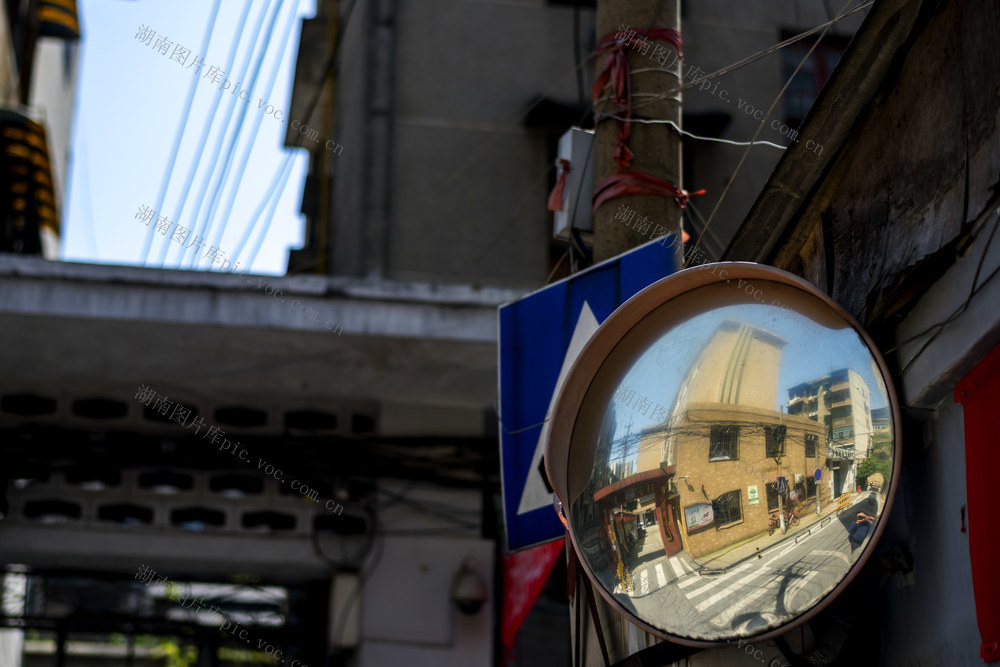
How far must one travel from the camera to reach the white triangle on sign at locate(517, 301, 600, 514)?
171 inches

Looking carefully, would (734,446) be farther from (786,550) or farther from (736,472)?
(786,550)

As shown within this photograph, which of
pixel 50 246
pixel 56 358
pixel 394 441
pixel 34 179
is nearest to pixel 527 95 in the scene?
pixel 394 441

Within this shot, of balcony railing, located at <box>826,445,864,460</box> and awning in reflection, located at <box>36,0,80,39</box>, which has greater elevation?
awning in reflection, located at <box>36,0,80,39</box>

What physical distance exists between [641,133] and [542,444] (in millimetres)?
1323

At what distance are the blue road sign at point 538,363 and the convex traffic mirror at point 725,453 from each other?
74 cm

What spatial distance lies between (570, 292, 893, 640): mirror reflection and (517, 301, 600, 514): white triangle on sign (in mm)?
830

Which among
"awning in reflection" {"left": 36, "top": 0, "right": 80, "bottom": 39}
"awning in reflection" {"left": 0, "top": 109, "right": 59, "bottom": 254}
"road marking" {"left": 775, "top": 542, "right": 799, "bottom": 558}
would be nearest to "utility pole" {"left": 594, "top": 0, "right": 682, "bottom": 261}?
"road marking" {"left": 775, "top": 542, "right": 799, "bottom": 558}

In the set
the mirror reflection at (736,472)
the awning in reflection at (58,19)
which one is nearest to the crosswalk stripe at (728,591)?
the mirror reflection at (736,472)

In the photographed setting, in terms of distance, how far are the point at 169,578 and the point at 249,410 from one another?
1.66 m

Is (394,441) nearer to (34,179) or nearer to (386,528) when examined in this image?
(386,528)

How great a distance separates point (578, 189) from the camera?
494 centimetres

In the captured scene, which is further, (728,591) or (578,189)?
(578,189)

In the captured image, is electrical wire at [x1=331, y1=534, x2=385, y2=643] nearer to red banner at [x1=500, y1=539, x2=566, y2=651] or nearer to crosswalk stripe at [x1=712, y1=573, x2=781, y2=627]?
red banner at [x1=500, y1=539, x2=566, y2=651]

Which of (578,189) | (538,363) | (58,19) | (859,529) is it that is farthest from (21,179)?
(859,529)
